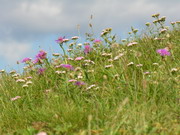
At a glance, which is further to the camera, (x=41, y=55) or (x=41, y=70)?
(x=41, y=70)

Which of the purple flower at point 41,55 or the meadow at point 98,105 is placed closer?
the meadow at point 98,105

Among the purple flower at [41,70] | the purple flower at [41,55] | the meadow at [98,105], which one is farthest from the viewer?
the purple flower at [41,70]

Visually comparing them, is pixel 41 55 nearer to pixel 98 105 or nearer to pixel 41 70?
pixel 41 70

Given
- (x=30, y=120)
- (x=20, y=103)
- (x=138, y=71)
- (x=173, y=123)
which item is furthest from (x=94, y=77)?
(x=173, y=123)

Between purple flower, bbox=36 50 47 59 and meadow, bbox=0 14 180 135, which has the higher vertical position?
purple flower, bbox=36 50 47 59

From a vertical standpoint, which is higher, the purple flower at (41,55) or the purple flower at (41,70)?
the purple flower at (41,55)

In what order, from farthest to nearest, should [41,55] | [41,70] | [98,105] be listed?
1. [41,70]
2. [41,55]
3. [98,105]

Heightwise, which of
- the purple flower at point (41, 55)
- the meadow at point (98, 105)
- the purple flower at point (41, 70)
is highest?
the purple flower at point (41, 55)

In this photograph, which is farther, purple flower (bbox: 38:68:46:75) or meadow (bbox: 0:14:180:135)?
purple flower (bbox: 38:68:46:75)

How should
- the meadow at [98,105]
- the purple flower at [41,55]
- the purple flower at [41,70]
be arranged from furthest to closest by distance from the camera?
1. the purple flower at [41,70]
2. the purple flower at [41,55]
3. the meadow at [98,105]

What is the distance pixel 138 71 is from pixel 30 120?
7.07ft

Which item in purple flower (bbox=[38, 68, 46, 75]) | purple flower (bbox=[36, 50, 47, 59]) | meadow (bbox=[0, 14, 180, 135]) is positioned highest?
purple flower (bbox=[36, 50, 47, 59])

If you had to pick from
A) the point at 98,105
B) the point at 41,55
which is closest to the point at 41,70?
the point at 41,55

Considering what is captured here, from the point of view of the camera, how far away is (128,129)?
3.17 m
